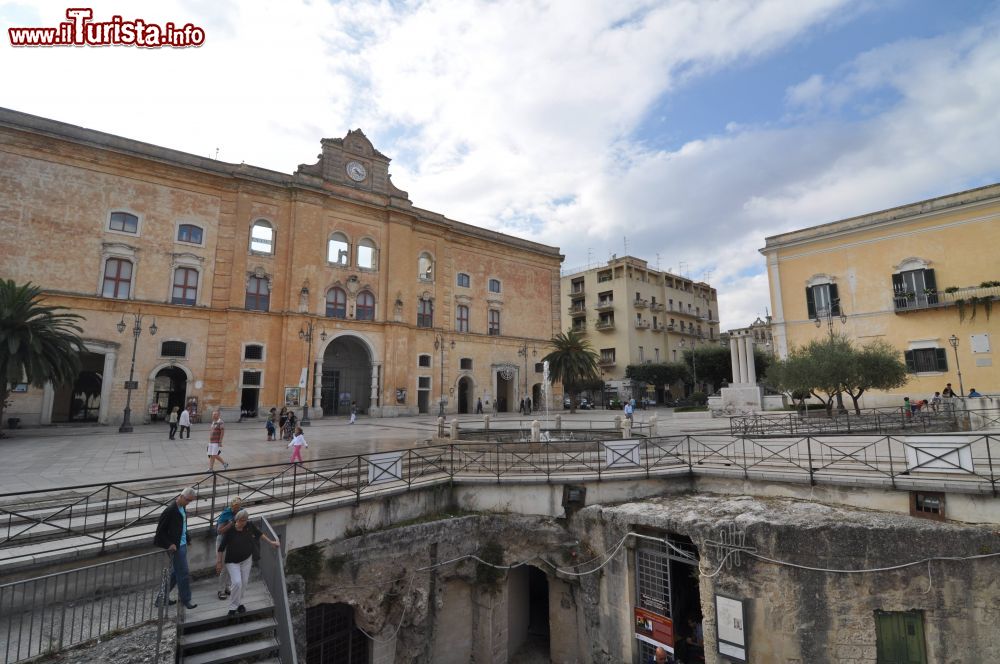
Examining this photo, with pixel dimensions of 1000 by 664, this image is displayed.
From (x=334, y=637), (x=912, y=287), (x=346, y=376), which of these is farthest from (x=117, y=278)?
(x=912, y=287)

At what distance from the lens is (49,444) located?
16.8 metres

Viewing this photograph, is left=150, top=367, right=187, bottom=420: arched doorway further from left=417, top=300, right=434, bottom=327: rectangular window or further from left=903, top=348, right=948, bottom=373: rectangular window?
left=903, top=348, right=948, bottom=373: rectangular window

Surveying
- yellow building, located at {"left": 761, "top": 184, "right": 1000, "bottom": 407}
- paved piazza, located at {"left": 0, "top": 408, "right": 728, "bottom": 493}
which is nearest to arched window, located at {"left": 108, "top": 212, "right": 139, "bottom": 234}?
paved piazza, located at {"left": 0, "top": 408, "right": 728, "bottom": 493}

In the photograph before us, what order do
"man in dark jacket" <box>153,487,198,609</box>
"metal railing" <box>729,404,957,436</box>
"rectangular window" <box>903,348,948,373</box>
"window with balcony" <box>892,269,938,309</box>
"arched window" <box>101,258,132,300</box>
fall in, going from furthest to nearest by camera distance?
"window with balcony" <box>892,269,938,309</box>
"rectangular window" <box>903,348,948,373</box>
"arched window" <box>101,258,132,300</box>
"metal railing" <box>729,404,957,436</box>
"man in dark jacket" <box>153,487,198,609</box>

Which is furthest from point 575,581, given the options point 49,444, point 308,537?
point 49,444

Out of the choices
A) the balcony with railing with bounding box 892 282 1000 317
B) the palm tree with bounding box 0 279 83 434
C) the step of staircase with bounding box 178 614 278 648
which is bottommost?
the step of staircase with bounding box 178 614 278 648

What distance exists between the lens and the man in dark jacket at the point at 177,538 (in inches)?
241

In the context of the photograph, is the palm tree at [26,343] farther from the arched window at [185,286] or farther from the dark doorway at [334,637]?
the dark doorway at [334,637]

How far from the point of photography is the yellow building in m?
26.9

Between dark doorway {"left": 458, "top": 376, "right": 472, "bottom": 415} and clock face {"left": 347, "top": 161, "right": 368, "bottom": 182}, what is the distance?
16.8m

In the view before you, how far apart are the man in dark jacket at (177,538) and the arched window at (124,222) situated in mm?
26087

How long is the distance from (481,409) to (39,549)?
3103cm

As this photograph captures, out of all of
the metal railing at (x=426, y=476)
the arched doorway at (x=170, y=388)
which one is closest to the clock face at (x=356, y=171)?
the arched doorway at (x=170, y=388)

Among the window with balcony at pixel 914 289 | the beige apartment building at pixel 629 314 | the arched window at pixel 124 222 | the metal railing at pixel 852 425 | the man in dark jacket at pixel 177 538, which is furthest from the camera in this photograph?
the beige apartment building at pixel 629 314
